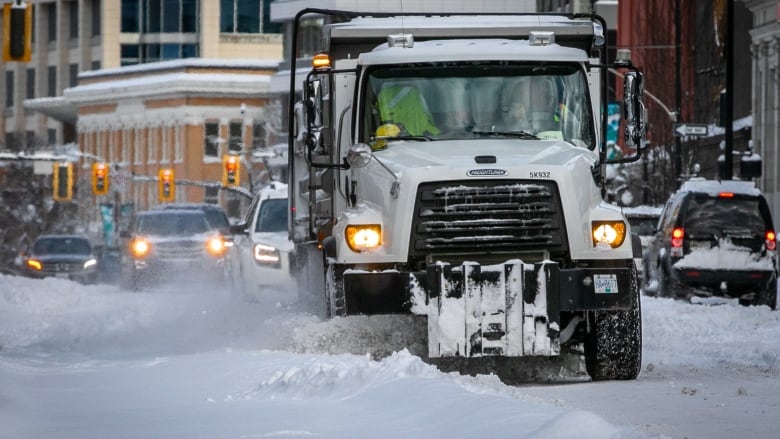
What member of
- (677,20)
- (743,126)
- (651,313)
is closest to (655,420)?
(651,313)

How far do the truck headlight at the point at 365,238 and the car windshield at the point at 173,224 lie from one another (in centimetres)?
2299

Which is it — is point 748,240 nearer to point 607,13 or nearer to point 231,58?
point 607,13

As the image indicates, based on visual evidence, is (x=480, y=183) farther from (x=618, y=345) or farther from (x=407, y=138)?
(x=618, y=345)

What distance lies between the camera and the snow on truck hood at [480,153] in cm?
1503

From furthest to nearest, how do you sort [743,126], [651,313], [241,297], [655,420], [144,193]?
[144,193] < [743,126] < [241,297] < [651,313] < [655,420]

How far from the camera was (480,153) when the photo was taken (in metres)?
15.3

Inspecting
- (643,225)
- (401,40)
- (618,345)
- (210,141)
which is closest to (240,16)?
(210,141)

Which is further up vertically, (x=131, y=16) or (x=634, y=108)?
(x=131, y=16)

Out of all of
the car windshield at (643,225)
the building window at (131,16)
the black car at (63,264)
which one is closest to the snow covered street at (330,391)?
the car windshield at (643,225)

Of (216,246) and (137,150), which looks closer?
(216,246)

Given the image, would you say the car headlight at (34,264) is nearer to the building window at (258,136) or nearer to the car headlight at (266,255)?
the car headlight at (266,255)

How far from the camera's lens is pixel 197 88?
432 ft

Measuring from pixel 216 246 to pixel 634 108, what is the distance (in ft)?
71.4

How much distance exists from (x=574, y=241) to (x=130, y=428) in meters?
4.83
